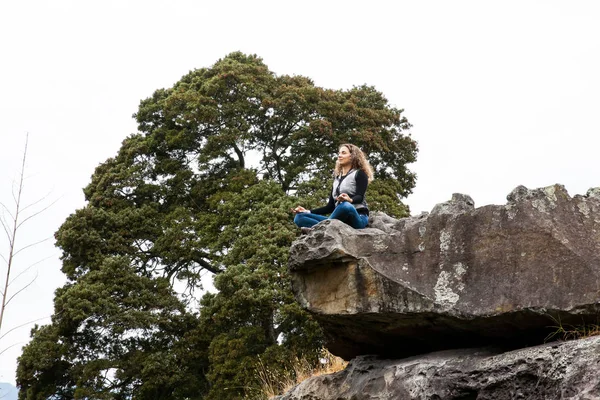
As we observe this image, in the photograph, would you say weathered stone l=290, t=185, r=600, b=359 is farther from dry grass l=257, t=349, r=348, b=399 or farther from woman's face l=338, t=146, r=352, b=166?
dry grass l=257, t=349, r=348, b=399

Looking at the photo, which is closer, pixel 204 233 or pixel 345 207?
pixel 345 207

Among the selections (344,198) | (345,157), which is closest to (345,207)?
(344,198)

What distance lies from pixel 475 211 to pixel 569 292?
50.6 inches

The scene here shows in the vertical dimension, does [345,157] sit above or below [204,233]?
below

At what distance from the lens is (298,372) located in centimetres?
1109

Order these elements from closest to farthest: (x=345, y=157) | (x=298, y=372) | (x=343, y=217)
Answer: (x=343, y=217) → (x=345, y=157) → (x=298, y=372)

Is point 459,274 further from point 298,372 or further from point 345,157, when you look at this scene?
point 298,372

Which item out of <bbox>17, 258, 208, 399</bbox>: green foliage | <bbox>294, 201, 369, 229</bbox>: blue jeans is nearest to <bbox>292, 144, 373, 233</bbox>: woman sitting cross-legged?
<bbox>294, 201, 369, 229</bbox>: blue jeans

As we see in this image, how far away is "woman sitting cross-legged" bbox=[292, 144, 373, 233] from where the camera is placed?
325 inches

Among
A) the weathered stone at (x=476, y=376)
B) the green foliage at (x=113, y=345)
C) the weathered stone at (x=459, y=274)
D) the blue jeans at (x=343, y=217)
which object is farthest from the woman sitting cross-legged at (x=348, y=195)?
the green foliage at (x=113, y=345)

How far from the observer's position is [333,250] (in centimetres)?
771

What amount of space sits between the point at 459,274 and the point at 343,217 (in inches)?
63.0

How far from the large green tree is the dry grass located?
37cm

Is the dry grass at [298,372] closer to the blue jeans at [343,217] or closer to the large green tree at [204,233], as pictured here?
the large green tree at [204,233]
